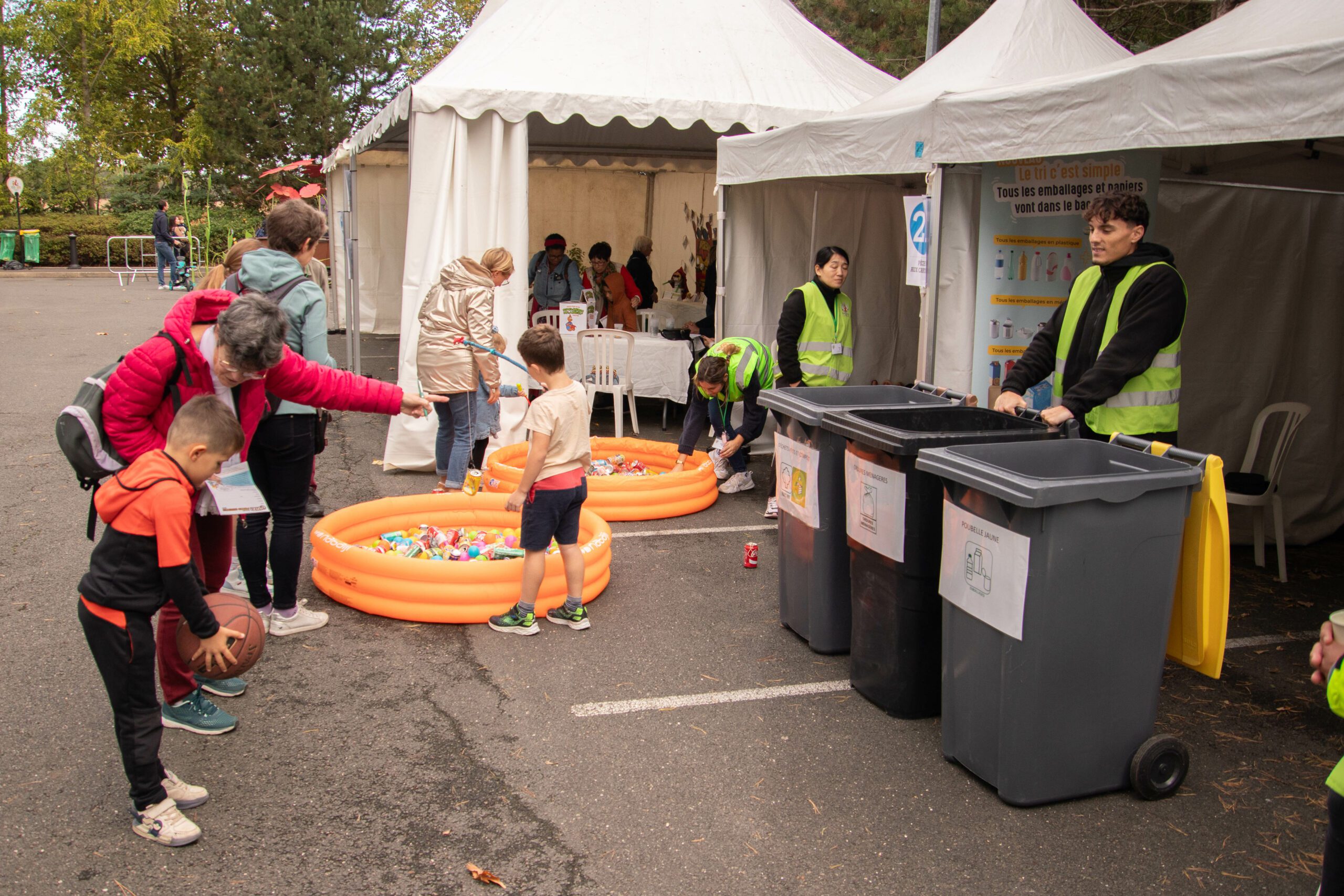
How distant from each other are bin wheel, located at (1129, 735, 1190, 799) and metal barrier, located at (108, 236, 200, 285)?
96.0 feet

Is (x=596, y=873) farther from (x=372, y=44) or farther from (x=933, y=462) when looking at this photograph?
(x=372, y=44)

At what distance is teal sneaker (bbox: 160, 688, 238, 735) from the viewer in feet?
12.3

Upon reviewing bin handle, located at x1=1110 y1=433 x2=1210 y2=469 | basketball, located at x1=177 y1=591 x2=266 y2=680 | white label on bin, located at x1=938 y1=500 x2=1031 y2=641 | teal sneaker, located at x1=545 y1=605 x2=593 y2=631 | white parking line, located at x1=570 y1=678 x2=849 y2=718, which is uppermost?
bin handle, located at x1=1110 y1=433 x2=1210 y2=469

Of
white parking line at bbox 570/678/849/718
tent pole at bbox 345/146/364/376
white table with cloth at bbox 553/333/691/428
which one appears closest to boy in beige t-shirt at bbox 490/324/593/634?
white parking line at bbox 570/678/849/718

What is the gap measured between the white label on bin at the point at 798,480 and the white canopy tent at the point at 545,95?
12.8ft

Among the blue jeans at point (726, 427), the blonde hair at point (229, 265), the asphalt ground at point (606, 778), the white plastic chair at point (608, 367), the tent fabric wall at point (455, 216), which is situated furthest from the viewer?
the white plastic chair at point (608, 367)

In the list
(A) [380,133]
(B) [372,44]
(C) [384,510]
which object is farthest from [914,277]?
(B) [372,44]

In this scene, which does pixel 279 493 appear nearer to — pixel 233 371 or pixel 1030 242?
pixel 233 371

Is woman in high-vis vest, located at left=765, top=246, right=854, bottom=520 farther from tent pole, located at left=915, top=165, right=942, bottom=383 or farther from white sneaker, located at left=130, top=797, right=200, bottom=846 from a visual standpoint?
white sneaker, located at left=130, top=797, right=200, bottom=846

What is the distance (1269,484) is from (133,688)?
19.3 ft

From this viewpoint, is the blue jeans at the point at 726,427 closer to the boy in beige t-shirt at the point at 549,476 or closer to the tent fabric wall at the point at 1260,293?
the boy in beige t-shirt at the point at 549,476

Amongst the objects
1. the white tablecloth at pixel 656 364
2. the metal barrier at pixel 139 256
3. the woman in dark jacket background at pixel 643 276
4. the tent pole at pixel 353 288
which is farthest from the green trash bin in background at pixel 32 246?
the white tablecloth at pixel 656 364

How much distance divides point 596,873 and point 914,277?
396cm

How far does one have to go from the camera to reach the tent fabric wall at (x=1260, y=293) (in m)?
6.69
